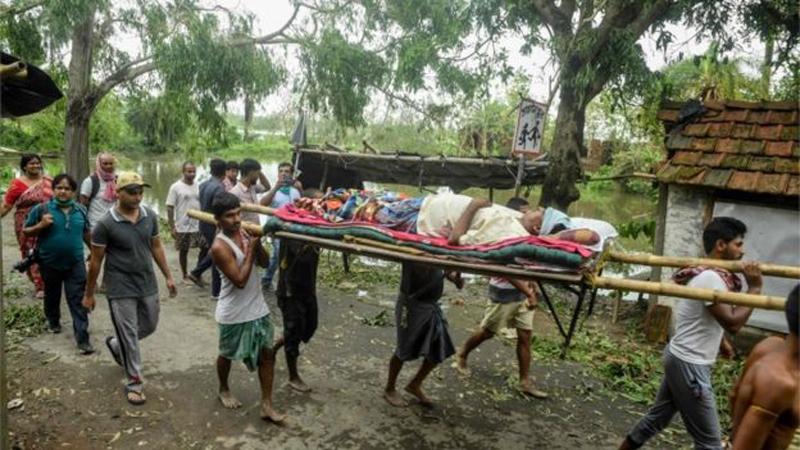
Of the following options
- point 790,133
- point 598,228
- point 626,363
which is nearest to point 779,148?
point 790,133

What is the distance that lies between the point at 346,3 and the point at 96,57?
4.75m

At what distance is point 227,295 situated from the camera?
12.9 ft

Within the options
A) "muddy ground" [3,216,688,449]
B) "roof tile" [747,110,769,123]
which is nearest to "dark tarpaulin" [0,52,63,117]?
"muddy ground" [3,216,688,449]

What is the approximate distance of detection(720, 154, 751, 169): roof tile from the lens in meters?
5.93

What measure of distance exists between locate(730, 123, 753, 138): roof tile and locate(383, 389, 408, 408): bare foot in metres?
4.67

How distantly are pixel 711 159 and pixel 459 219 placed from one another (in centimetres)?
400

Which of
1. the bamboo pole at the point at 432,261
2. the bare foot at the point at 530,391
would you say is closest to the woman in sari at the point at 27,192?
the bamboo pole at the point at 432,261

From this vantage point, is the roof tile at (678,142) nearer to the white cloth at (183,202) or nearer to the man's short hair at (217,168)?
the man's short hair at (217,168)

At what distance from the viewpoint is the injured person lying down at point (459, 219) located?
11.4 ft

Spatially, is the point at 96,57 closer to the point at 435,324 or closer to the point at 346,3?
the point at 346,3

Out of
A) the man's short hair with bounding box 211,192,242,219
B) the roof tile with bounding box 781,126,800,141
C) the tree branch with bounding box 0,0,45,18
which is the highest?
the tree branch with bounding box 0,0,45,18

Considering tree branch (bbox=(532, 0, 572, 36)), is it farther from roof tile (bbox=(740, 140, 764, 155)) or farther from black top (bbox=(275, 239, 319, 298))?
black top (bbox=(275, 239, 319, 298))

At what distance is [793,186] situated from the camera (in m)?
5.53

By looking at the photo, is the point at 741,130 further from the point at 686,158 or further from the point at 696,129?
the point at 686,158
